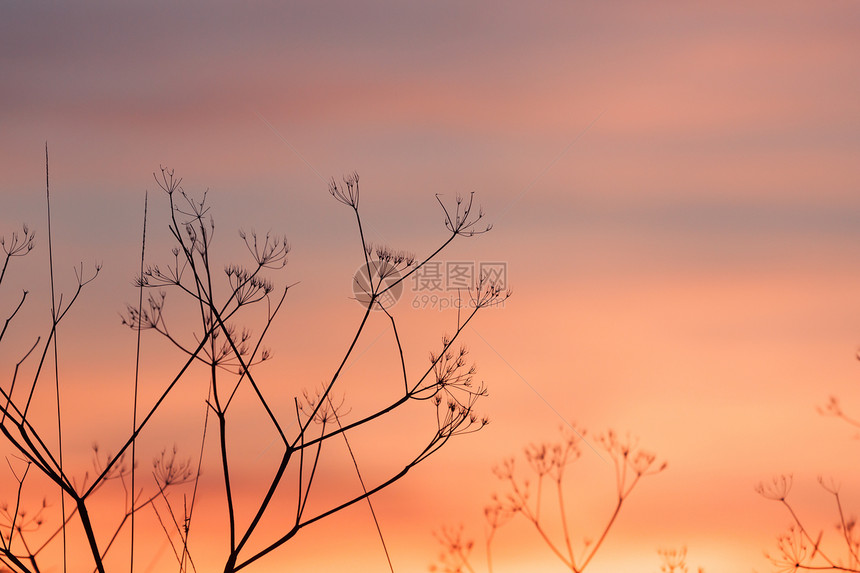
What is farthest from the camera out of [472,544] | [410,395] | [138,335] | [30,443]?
[472,544]

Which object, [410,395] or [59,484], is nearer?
[59,484]

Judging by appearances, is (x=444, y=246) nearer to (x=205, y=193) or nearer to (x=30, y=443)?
(x=205, y=193)

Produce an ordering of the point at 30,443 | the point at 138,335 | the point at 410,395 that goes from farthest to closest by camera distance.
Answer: the point at 410,395 → the point at 138,335 → the point at 30,443

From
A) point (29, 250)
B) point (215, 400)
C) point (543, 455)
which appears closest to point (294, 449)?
point (215, 400)

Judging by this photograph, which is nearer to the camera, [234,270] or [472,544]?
[234,270]

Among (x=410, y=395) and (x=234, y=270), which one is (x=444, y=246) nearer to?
(x=410, y=395)

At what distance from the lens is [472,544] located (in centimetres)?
1262

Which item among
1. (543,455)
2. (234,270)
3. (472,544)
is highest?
(234,270)

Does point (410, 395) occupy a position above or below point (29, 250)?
below

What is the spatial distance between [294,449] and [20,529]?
9.72 ft

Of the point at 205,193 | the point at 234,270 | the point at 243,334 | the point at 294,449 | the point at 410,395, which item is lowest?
the point at 294,449

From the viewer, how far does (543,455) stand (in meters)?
13.4

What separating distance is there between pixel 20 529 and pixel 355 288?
Answer: 4430mm

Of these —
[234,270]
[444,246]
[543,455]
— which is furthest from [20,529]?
[543,455]
